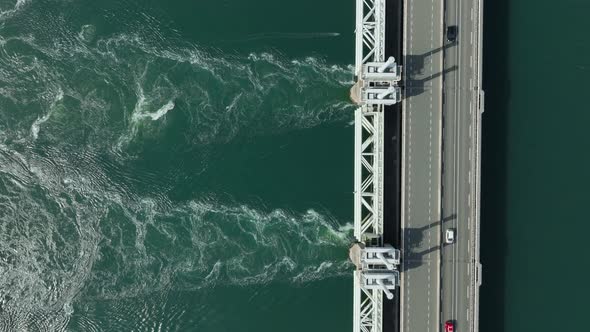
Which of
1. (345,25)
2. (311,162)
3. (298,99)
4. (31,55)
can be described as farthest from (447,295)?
(31,55)

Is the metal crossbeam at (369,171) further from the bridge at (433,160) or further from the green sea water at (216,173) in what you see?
the green sea water at (216,173)

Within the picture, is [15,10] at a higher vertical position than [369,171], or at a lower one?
higher

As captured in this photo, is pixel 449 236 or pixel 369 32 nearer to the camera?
pixel 449 236

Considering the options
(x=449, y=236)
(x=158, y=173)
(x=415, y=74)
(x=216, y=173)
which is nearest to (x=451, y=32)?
(x=415, y=74)

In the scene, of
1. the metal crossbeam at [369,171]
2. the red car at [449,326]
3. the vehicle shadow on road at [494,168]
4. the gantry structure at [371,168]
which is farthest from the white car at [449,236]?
the red car at [449,326]

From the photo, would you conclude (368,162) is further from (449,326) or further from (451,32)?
(449,326)

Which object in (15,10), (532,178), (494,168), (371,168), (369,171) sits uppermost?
(15,10)
